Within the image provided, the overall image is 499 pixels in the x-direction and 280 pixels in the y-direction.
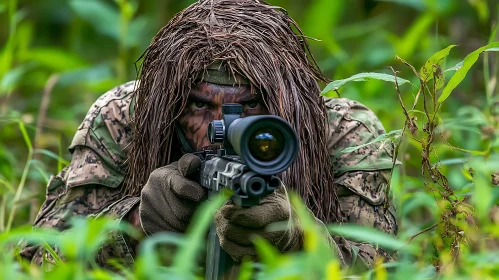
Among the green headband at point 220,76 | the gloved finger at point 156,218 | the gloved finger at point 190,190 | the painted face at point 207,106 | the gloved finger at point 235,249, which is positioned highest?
the green headband at point 220,76

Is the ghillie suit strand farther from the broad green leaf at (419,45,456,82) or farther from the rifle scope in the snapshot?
the rifle scope

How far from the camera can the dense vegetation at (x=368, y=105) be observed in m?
1.74

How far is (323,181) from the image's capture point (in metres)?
2.84

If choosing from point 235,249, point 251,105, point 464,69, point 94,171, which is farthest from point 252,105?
point 94,171

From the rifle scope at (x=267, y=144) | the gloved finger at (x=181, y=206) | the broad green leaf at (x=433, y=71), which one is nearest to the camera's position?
the rifle scope at (x=267, y=144)

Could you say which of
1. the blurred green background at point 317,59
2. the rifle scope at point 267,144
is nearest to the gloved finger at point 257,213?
the rifle scope at point 267,144

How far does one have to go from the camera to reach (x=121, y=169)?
3.14 metres

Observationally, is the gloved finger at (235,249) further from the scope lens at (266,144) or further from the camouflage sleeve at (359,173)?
the camouflage sleeve at (359,173)

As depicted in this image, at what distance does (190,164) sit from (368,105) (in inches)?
78.2

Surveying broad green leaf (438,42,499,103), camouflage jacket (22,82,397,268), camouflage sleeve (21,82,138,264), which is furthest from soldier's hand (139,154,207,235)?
broad green leaf (438,42,499,103)

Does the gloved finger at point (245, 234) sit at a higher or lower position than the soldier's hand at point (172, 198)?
lower

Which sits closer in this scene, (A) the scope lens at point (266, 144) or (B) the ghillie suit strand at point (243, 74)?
(A) the scope lens at point (266, 144)

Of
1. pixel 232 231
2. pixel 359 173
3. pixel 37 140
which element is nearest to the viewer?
pixel 232 231

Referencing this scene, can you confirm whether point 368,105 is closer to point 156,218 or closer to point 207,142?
point 207,142
